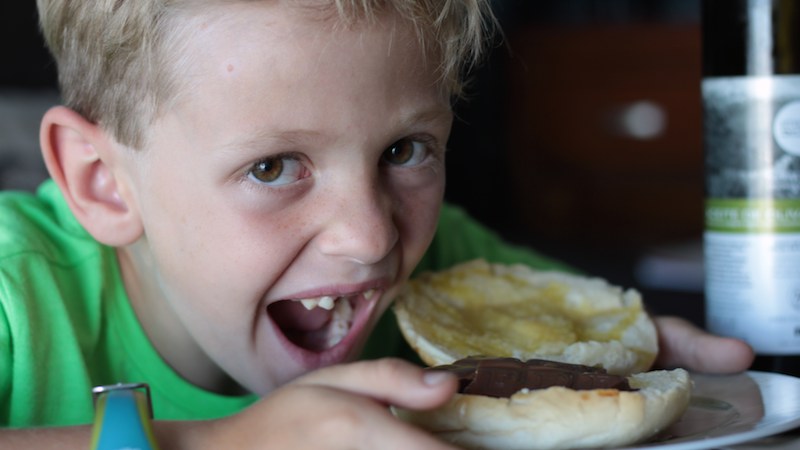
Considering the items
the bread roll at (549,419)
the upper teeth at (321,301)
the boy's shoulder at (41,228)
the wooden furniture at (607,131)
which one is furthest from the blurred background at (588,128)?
the bread roll at (549,419)

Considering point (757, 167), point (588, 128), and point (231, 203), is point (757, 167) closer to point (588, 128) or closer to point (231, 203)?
point (231, 203)

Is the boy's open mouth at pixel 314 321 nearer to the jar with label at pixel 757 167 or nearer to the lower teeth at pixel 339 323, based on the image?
the lower teeth at pixel 339 323

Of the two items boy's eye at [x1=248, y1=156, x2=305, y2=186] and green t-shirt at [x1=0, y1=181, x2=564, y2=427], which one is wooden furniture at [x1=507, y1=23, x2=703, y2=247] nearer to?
green t-shirt at [x1=0, y1=181, x2=564, y2=427]

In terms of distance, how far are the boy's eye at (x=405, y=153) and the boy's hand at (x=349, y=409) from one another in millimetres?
369

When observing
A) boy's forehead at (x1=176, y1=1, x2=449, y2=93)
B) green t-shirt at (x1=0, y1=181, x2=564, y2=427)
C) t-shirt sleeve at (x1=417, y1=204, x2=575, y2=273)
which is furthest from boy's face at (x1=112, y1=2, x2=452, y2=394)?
t-shirt sleeve at (x1=417, y1=204, x2=575, y2=273)

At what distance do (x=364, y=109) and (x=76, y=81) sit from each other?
43 centimetres

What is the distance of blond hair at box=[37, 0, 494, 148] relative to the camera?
1064 millimetres

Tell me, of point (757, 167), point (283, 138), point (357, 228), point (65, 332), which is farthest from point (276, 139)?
point (757, 167)

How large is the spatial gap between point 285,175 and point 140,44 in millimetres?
217

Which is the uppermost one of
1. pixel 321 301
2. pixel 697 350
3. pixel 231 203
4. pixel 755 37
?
pixel 755 37

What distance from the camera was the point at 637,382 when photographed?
0.90 m

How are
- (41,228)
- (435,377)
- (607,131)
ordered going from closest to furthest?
(435,377)
(41,228)
(607,131)

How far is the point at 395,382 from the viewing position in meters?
0.78

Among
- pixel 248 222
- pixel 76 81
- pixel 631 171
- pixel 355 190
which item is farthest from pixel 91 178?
pixel 631 171
